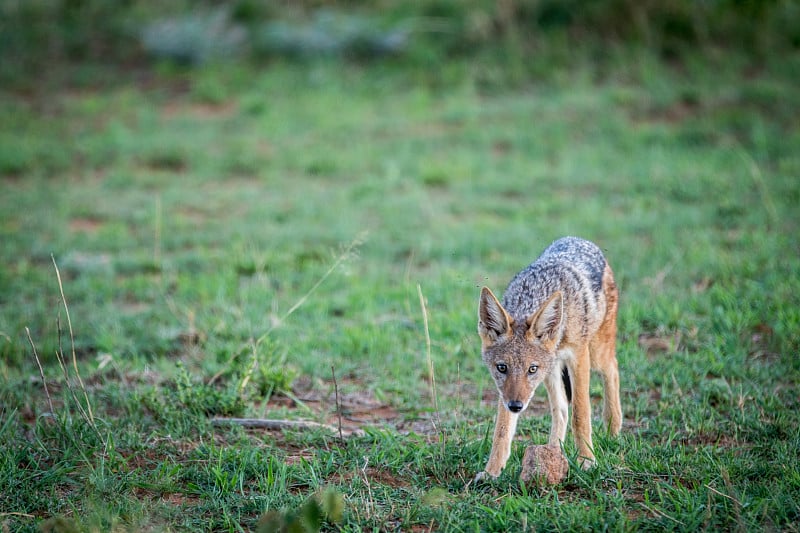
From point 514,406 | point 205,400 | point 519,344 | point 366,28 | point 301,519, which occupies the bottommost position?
point 205,400

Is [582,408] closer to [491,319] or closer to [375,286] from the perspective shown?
[491,319]

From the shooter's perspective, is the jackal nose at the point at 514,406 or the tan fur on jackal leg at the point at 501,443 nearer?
the jackal nose at the point at 514,406

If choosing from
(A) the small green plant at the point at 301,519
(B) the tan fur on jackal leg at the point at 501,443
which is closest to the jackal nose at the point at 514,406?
(B) the tan fur on jackal leg at the point at 501,443

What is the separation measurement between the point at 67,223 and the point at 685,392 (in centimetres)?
662

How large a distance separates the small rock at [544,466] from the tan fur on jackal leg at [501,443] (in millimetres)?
170

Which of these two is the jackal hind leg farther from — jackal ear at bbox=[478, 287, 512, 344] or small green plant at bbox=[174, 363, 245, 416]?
small green plant at bbox=[174, 363, 245, 416]

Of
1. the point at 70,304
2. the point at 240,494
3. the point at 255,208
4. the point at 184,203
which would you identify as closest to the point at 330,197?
the point at 255,208

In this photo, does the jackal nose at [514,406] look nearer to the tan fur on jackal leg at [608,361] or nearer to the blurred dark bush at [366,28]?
the tan fur on jackal leg at [608,361]

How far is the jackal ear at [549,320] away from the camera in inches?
167

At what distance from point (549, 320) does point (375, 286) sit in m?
3.15

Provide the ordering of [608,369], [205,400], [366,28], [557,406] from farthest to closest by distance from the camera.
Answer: [366,28], [205,400], [608,369], [557,406]

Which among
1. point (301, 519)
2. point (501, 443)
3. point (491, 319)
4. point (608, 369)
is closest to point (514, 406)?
point (501, 443)

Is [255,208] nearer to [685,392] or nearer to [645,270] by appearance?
[645,270]

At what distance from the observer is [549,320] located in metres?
4.31
